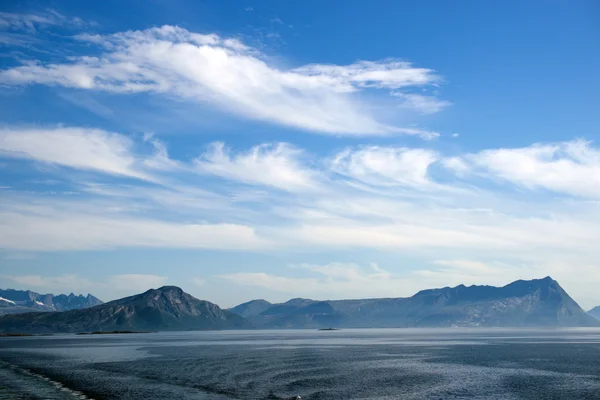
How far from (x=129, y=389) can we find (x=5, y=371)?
48.7 metres

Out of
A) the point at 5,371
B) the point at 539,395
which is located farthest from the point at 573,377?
the point at 5,371

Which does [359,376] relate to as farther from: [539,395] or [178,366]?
[178,366]

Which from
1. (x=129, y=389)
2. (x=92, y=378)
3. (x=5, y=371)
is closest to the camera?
(x=129, y=389)

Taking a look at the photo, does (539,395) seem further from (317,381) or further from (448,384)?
(317,381)

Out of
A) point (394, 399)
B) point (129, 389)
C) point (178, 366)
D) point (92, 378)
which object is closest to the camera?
point (394, 399)

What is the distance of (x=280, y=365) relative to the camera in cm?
13762

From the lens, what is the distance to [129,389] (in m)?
90.1

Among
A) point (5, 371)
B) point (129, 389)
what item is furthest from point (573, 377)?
point (5, 371)

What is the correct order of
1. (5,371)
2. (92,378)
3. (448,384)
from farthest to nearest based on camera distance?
(5,371) → (92,378) → (448,384)

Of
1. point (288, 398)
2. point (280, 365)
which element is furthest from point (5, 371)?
point (288, 398)

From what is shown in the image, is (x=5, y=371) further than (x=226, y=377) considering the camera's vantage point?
Yes

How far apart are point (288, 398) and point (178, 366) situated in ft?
206

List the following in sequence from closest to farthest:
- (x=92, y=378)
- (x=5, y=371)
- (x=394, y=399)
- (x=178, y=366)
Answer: (x=394, y=399), (x=92, y=378), (x=5, y=371), (x=178, y=366)

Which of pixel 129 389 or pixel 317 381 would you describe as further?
Result: pixel 317 381
